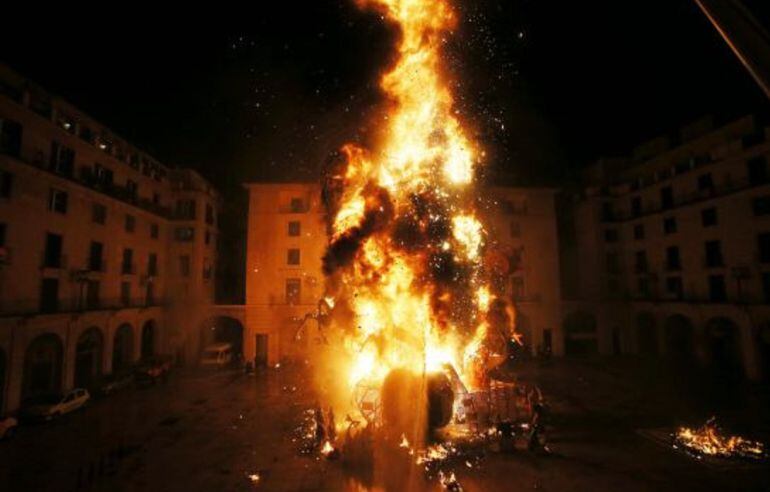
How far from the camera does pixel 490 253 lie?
115ft

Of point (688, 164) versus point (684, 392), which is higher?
point (688, 164)

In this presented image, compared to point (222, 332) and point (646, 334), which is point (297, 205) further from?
point (646, 334)

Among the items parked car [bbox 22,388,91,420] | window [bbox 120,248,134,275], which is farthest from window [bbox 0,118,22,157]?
parked car [bbox 22,388,91,420]

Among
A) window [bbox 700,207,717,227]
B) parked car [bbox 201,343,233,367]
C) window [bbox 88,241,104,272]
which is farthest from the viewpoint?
parked car [bbox 201,343,233,367]

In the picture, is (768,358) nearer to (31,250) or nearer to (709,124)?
(709,124)

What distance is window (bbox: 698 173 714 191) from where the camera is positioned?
34.2 meters

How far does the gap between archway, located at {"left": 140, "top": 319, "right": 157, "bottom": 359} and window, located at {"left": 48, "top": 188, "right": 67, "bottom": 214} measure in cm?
1296

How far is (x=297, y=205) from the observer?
39.8 meters

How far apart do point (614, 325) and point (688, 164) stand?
53.6 ft

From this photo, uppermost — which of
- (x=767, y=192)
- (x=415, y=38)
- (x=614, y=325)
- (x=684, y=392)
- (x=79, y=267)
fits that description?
(x=415, y=38)

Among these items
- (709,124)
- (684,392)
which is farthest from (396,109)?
(709,124)

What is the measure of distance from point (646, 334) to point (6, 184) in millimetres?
52400

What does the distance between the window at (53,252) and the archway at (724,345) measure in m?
48.6

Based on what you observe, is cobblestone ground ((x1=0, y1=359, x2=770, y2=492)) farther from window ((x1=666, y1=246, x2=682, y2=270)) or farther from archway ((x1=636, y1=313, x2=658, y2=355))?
archway ((x1=636, y1=313, x2=658, y2=355))
